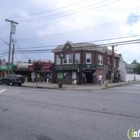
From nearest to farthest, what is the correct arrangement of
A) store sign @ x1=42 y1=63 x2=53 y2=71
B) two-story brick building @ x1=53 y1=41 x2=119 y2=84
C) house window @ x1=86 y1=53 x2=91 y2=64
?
two-story brick building @ x1=53 y1=41 x2=119 y2=84
house window @ x1=86 y1=53 x2=91 y2=64
store sign @ x1=42 y1=63 x2=53 y2=71

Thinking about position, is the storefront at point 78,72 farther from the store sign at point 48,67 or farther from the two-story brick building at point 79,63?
the store sign at point 48,67

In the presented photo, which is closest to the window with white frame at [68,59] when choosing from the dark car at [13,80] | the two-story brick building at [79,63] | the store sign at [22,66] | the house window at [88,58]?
the two-story brick building at [79,63]

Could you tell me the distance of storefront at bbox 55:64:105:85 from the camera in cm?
2921

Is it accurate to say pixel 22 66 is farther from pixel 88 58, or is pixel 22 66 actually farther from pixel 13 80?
pixel 88 58

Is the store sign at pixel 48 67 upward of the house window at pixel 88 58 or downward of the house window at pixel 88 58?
downward

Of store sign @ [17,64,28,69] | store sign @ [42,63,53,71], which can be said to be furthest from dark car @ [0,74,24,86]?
store sign @ [17,64,28,69]

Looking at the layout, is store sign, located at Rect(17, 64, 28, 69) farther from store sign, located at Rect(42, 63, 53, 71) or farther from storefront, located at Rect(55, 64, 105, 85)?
storefront, located at Rect(55, 64, 105, 85)

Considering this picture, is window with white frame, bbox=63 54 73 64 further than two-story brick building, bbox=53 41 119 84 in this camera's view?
Yes

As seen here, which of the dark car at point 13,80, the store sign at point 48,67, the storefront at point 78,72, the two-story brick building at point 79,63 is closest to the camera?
the dark car at point 13,80

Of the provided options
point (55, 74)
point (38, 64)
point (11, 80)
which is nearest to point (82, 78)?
point (55, 74)

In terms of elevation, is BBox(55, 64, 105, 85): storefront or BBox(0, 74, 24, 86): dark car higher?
BBox(55, 64, 105, 85): storefront

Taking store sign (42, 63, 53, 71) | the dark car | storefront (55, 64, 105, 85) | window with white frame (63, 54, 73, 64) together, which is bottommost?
the dark car

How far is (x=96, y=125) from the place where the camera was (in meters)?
6.06

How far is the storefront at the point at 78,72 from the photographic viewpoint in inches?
1150
